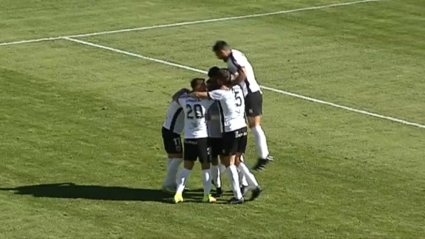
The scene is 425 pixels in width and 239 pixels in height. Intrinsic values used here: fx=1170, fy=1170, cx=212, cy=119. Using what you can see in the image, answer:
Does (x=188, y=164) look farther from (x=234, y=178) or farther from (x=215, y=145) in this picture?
(x=234, y=178)

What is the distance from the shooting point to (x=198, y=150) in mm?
18469

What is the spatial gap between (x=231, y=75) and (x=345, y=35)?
14694 mm

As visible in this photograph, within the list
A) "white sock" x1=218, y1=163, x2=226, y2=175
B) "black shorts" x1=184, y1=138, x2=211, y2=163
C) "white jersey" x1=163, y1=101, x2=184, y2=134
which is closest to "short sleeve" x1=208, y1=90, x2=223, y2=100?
"black shorts" x1=184, y1=138, x2=211, y2=163

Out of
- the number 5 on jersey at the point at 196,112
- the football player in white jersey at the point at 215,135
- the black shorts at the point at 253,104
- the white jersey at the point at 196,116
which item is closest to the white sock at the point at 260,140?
the black shorts at the point at 253,104

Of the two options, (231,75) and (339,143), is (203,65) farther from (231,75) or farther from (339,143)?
(231,75)

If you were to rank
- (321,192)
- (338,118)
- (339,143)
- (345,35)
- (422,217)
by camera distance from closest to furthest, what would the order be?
(422,217) < (321,192) < (339,143) < (338,118) < (345,35)

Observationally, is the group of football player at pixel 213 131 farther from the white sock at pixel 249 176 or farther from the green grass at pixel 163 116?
the green grass at pixel 163 116

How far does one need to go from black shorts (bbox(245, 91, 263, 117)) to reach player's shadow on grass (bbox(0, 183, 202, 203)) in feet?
5.57

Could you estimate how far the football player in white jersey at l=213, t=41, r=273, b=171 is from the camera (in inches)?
746

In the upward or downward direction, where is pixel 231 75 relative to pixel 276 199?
upward

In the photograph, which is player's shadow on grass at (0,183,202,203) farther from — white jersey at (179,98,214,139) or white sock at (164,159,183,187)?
white jersey at (179,98,214,139)

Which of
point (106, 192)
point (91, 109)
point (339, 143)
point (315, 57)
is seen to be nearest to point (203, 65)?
point (315, 57)

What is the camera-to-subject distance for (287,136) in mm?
23031

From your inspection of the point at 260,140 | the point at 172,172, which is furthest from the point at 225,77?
the point at 260,140
